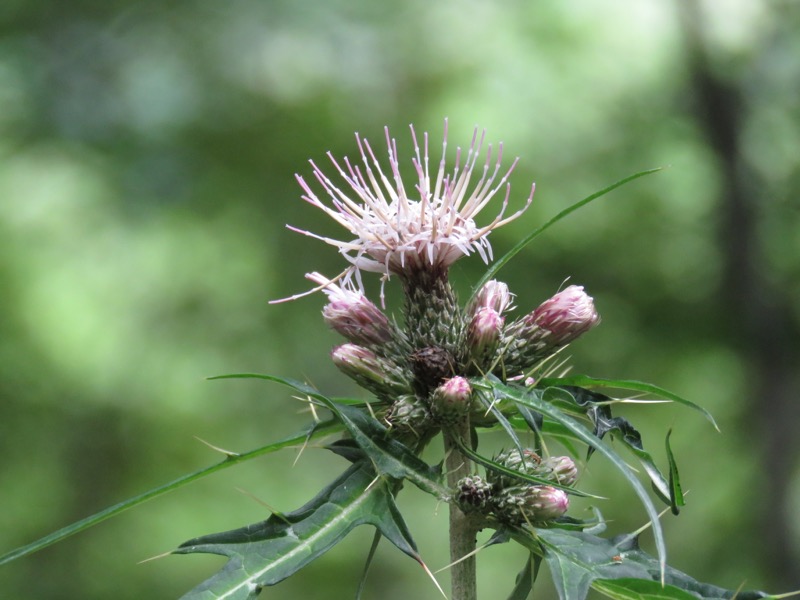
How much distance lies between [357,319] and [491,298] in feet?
1.00

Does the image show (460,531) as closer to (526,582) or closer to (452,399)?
(526,582)

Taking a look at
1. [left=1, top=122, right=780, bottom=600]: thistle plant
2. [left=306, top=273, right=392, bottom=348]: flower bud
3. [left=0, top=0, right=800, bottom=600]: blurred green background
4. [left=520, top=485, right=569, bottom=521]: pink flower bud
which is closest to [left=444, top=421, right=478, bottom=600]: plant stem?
[left=1, top=122, right=780, bottom=600]: thistle plant

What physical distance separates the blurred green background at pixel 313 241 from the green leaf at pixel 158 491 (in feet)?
14.0

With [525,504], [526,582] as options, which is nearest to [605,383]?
[525,504]

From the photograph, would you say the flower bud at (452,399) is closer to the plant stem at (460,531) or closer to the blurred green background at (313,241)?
the plant stem at (460,531)

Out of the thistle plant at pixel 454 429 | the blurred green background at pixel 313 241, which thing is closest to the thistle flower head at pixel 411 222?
the thistle plant at pixel 454 429

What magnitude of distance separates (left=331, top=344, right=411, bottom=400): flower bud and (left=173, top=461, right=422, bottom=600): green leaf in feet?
0.83

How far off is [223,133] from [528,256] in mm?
2366

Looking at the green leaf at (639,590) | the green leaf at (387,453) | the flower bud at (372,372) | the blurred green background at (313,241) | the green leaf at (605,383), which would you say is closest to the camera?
the green leaf at (639,590)

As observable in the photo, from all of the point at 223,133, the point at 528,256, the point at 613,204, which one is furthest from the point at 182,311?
the point at 613,204

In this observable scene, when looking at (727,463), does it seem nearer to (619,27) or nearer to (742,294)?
(742,294)

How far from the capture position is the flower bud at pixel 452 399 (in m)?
1.70

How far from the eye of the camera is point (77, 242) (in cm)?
676

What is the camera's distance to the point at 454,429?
178 centimetres
